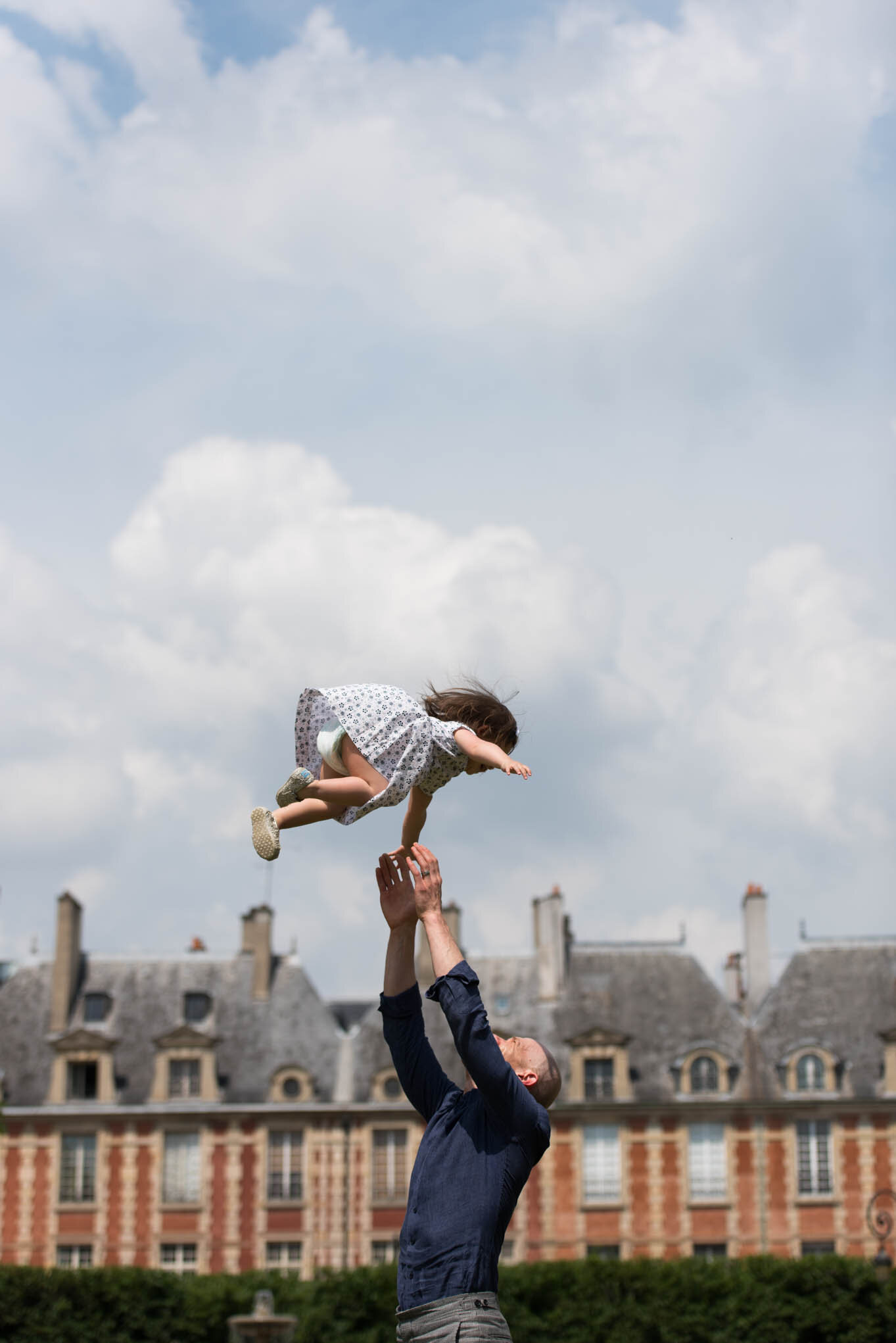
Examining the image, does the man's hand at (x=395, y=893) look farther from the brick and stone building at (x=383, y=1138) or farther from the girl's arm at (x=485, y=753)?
the brick and stone building at (x=383, y=1138)

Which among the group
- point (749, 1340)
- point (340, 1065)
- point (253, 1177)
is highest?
point (340, 1065)

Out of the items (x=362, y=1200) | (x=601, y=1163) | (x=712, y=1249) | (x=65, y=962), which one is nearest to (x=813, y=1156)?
(x=712, y=1249)

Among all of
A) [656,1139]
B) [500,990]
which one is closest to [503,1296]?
[656,1139]

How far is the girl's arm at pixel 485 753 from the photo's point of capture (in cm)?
714

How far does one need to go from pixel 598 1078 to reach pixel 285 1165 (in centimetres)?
837

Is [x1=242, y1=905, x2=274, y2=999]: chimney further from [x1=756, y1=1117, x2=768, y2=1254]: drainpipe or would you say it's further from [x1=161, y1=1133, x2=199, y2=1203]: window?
[x1=756, y1=1117, x2=768, y2=1254]: drainpipe

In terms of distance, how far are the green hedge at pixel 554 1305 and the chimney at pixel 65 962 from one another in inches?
403

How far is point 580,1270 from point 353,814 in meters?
29.3

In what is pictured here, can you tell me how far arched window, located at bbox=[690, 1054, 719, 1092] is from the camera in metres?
41.6

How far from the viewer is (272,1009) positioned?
44.0m

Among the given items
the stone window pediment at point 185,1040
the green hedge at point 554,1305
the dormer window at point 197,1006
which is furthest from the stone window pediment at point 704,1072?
the dormer window at point 197,1006

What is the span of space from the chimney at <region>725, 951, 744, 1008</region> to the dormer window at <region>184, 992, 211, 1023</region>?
14.7m

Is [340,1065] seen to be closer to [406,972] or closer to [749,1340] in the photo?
[749,1340]

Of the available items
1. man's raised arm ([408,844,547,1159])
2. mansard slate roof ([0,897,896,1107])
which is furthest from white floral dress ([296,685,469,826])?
mansard slate roof ([0,897,896,1107])
